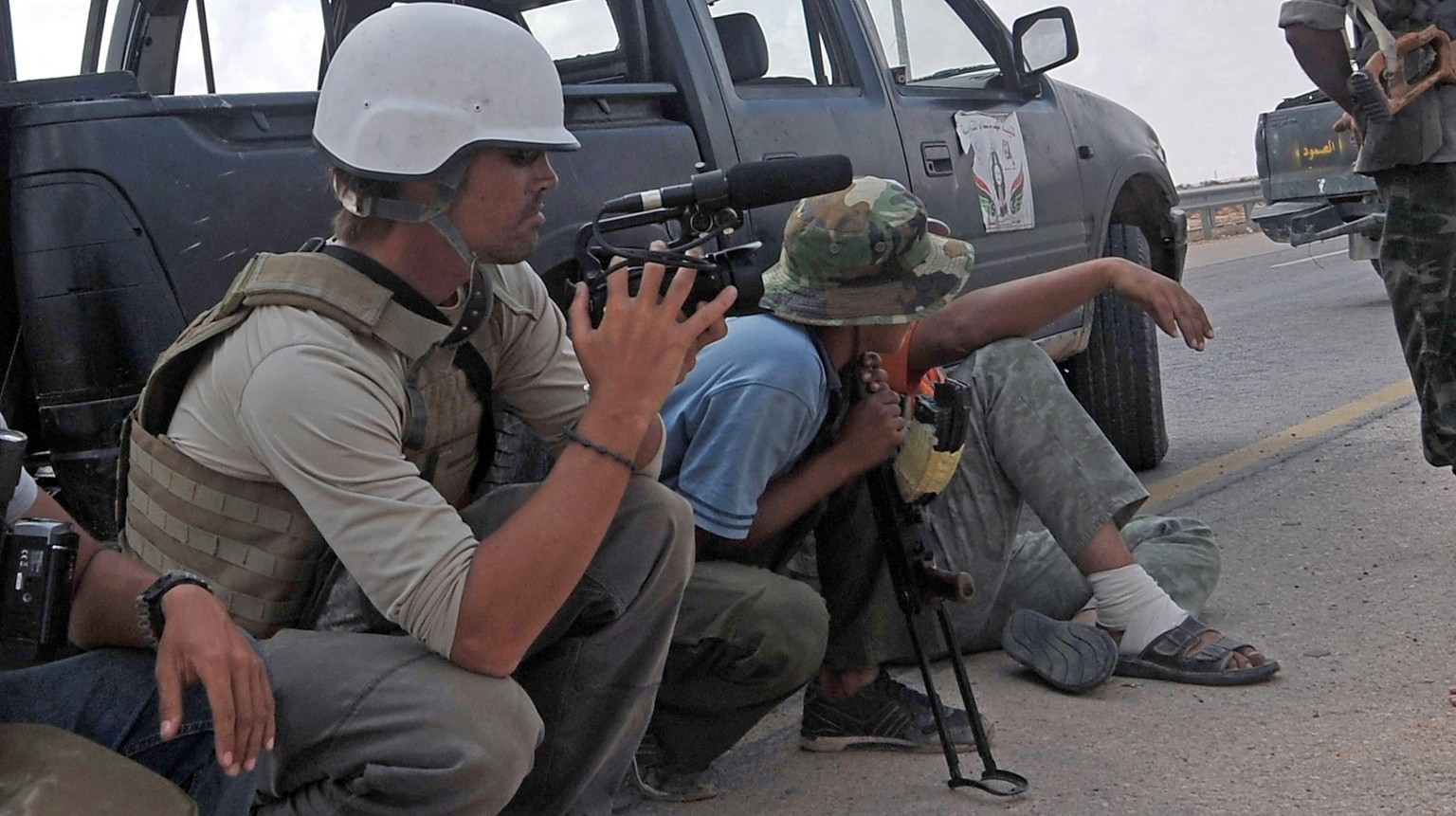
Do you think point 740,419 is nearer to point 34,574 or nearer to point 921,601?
point 921,601

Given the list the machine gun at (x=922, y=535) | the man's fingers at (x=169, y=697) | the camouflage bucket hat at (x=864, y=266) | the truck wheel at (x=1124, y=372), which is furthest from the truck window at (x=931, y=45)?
the man's fingers at (x=169, y=697)

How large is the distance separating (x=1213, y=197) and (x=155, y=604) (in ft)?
64.3

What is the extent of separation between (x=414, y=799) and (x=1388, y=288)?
10.1 ft

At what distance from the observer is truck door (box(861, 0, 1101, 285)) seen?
→ 4.72 meters

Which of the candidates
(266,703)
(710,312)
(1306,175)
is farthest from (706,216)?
(1306,175)

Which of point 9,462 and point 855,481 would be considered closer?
point 9,462

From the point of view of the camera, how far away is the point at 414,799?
2188mm

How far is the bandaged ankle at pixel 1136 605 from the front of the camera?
3520 mm

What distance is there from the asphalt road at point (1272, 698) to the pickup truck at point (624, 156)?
68 cm

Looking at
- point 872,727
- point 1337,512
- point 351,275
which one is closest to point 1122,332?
point 1337,512

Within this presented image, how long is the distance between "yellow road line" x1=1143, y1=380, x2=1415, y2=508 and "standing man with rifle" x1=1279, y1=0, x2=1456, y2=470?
3.34ft

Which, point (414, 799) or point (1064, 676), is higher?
point (414, 799)

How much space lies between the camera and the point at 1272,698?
3.34 m

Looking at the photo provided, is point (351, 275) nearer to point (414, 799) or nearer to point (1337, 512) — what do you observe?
point (414, 799)
